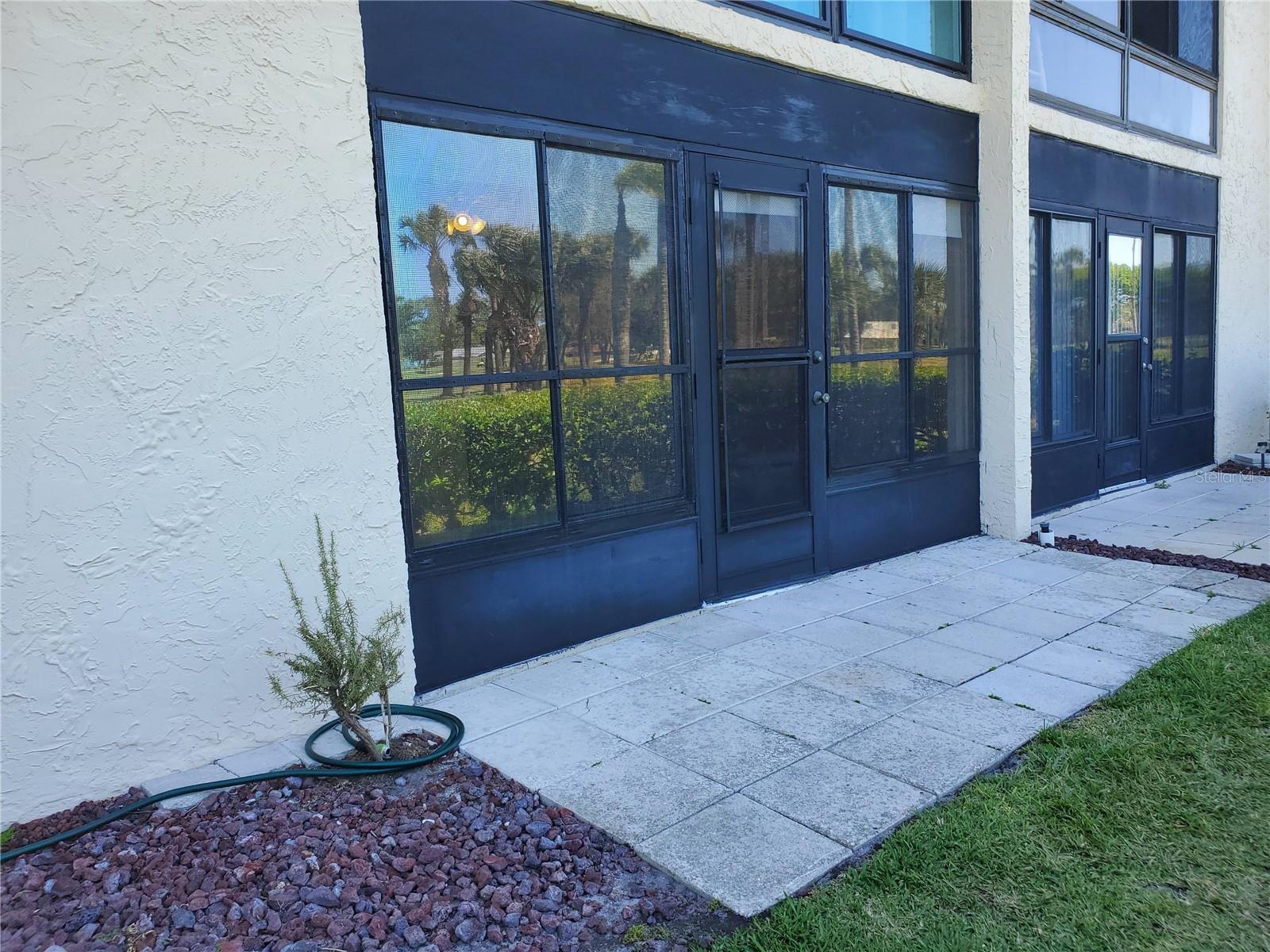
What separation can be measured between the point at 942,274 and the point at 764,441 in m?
2.16

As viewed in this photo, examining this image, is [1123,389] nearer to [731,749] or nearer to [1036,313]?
[1036,313]

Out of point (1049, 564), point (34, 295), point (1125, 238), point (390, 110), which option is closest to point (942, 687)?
point (1049, 564)

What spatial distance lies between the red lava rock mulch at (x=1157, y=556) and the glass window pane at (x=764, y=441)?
220 cm

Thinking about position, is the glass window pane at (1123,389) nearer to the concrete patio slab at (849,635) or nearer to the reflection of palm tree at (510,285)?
the concrete patio slab at (849,635)

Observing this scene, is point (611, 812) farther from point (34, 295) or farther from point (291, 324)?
point (34, 295)

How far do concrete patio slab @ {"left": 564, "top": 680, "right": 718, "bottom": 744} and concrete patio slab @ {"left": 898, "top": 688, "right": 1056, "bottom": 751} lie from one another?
2.80ft

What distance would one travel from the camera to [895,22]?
591 cm

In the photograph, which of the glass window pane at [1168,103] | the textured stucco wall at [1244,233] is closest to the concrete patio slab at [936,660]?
the glass window pane at [1168,103]

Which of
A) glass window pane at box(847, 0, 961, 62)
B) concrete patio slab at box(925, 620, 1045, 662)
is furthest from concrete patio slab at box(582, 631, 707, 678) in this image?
glass window pane at box(847, 0, 961, 62)

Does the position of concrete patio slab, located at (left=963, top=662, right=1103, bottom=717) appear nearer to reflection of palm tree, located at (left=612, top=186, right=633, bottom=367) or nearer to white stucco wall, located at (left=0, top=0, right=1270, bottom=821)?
reflection of palm tree, located at (left=612, top=186, right=633, bottom=367)

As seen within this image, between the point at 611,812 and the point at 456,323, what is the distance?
2.13 meters

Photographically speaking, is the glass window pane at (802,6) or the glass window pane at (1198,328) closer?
the glass window pane at (802,6)

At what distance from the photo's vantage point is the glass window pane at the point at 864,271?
→ 5582mm

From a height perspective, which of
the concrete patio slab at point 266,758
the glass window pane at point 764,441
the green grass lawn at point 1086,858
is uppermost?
the glass window pane at point 764,441
